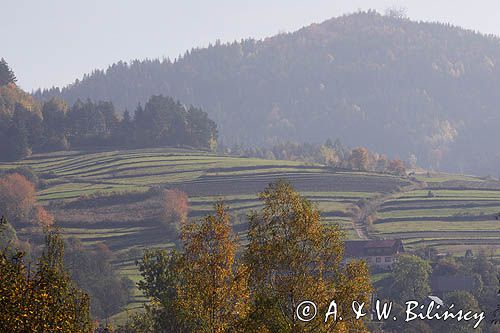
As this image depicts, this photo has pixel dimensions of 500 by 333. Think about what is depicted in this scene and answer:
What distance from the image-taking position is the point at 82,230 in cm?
13450

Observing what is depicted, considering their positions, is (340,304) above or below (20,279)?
below

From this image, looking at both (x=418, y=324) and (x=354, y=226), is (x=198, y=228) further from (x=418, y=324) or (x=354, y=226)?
(x=354, y=226)

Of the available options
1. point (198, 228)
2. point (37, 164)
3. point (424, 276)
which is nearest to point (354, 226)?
point (424, 276)

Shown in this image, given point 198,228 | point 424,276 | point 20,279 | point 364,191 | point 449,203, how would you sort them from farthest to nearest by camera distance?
point 364,191 < point 449,203 < point 424,276 < point 198,228 < point 20,279

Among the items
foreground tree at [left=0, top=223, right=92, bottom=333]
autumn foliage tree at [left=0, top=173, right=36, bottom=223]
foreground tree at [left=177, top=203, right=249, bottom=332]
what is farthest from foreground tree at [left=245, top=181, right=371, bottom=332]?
autumn foliage tree at [left=0, top=173, right=36, bottom=223]

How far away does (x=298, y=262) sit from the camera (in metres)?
35.1

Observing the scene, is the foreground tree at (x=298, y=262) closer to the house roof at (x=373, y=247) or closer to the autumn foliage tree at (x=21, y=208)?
the house roof at (x=373, y=247)

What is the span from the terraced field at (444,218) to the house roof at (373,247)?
9.56ft

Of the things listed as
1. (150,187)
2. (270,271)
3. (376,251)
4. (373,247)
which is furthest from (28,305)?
(150,187)

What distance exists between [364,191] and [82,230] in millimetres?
53501

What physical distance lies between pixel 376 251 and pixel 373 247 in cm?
104

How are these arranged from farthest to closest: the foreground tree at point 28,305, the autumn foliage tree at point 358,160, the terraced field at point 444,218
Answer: the autumn foliage tree at point 358,160
the terraced field at point 444,218
the foreground tree at point 28,305

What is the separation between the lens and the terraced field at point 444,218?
420ft

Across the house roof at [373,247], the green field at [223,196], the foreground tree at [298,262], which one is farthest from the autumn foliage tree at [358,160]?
the foreground tree at [298,262]
